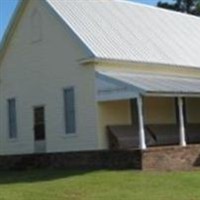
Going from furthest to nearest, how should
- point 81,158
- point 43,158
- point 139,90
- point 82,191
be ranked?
point 43,158 → point 81,158 → point 139,90 → point 82,191

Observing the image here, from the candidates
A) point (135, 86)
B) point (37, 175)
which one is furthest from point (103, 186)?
point (135, 86)

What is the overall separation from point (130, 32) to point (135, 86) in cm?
666

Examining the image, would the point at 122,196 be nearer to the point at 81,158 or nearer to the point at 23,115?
the point at 81,158

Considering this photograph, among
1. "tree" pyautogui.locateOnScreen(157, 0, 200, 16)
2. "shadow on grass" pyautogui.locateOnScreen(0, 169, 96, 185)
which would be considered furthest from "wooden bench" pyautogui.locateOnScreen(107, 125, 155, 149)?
"tree" pyautogui.locateOnScreen(157, 0, 200, 16)

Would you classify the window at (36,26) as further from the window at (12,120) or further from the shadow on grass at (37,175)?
the shadow on grass at (37,175)

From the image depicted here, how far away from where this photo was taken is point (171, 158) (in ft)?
82.5

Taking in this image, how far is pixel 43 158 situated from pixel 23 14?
24.5 feet

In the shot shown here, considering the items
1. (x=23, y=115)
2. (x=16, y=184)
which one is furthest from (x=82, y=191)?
(x=23, y=115)

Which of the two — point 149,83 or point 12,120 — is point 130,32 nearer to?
point 149,83

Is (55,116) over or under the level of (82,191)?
over

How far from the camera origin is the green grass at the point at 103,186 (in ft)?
60.4

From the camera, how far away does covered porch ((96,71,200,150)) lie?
25500 mm

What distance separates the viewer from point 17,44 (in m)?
32.4

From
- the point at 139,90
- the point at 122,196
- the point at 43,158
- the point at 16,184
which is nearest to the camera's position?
the point at 122,196
